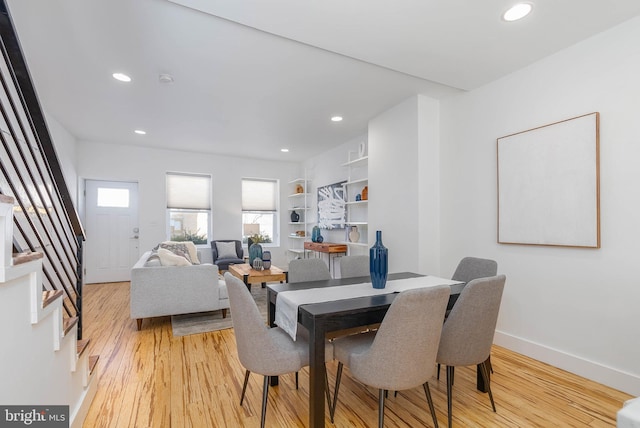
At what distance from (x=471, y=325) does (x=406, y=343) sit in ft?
1.76

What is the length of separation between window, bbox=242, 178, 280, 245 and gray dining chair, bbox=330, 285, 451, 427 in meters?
5.62

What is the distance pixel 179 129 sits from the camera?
4.91 meters

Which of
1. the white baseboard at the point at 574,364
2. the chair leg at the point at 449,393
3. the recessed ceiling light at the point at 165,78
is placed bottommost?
the white baseboard at the point at 574,364

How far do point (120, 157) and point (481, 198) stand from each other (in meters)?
6.29

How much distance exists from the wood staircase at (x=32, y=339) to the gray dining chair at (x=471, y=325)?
2.02 m

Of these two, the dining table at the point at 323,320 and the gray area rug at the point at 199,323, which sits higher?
the dining table at the point at 323,320

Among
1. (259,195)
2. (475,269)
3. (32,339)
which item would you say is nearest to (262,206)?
(259,195)

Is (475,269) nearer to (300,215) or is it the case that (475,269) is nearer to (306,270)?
(306,270)

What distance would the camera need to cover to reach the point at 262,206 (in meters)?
7.41

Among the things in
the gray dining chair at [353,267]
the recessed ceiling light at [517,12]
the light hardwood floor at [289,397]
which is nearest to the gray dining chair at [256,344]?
the light hardwood floor at [289,397]

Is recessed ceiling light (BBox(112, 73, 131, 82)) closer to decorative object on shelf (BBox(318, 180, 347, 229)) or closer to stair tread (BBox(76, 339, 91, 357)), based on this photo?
stair tread (BBox(76, 339, 91, 357))

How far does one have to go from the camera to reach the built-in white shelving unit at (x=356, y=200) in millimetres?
4951

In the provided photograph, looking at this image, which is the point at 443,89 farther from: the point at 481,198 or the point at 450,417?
the point at 450,417
